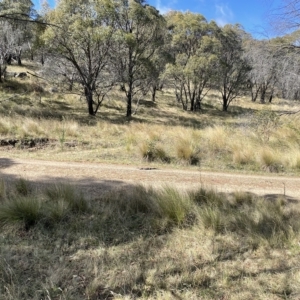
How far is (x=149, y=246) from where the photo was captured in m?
3.97

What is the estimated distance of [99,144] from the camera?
1112 centimetres

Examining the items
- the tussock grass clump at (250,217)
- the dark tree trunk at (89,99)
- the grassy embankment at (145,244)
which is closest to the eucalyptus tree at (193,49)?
the dark tree trunk at (89,99)

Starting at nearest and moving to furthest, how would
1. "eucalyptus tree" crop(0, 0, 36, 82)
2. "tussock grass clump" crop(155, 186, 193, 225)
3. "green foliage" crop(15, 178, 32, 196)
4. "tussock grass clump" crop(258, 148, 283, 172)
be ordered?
1. "tussock grass clump" crop(155, 186, 193, 225)
2. "green foliage" crop(15, 178, 32, 196)
3. "tussock grass clump" crop(258, 148, 283, 172)
4. "eucalyptus tree" crop(0, 0, 36, 82)

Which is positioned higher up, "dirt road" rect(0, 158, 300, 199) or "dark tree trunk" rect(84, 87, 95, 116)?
"dark tree trunk" rect(84, 87, 95, 116)

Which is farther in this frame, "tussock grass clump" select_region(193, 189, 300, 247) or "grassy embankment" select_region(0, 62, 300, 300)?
"tussock grass clump" select_region(193, 189, 300, 247)

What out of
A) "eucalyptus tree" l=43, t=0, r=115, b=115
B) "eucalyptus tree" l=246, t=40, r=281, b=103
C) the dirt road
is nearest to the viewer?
the dirt road

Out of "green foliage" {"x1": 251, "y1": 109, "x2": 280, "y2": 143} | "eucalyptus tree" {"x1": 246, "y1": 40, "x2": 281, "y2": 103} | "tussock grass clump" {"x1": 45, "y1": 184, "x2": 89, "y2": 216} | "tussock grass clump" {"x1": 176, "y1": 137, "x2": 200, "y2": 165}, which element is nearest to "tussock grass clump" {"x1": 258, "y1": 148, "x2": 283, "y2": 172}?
"tussock grass clump" {"x1": 176, "y1": 137, "x2": 200, "y2": 165}

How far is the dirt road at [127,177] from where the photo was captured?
248 inches

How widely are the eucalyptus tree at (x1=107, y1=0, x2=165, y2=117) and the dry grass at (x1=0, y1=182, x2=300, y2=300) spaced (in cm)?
1564

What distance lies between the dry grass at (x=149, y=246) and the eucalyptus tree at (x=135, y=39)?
15.6m

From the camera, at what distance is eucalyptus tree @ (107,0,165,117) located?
19219 mm

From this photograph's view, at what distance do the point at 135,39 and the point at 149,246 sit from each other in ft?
59.8

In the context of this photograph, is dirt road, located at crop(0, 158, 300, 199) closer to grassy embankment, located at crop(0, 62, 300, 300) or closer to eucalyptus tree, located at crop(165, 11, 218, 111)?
grassy embankment, located at crop(0, 62, 300, 300)

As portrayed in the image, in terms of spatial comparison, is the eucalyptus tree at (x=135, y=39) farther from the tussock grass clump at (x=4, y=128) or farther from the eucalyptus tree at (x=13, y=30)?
the tussock grass clump at (x=4, y=128)
